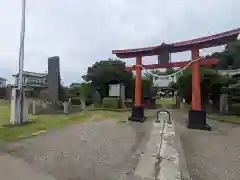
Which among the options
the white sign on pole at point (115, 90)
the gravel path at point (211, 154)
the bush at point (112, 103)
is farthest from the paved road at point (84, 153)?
the white sign on pole at point (115, 90)

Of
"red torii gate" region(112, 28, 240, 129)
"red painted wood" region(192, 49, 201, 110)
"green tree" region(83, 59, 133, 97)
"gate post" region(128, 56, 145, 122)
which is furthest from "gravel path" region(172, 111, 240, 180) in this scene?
"green tree" region(83, 59, 133, 97)

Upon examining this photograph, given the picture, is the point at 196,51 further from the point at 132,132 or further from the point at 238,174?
the point at 238,174

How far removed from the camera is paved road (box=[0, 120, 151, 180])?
13.3ft

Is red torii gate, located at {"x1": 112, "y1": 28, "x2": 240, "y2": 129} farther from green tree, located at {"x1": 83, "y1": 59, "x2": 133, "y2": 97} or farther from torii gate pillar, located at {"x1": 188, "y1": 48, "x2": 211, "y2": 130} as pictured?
green tree, located at {"x1": 83, "y1": 59, "x2": 133, "y2": 97}

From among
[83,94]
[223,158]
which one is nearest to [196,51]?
[223,158]

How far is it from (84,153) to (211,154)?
3.27m

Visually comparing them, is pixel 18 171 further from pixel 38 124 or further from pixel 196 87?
pixel 196 87

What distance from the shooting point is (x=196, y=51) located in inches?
359

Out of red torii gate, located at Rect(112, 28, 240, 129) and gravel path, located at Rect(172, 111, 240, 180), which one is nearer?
gravel path, located at Rect(172, 111, 240, 180)

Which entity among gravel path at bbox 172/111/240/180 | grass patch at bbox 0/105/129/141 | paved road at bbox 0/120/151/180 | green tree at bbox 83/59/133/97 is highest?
green tree at bbox 83/59/133/97

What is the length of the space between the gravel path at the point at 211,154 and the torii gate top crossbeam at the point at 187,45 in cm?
363

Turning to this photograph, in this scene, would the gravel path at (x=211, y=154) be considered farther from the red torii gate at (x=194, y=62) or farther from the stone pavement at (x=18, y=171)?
the stone pavement at (x=18, y=171)

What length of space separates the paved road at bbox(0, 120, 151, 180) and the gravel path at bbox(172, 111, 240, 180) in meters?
1.29

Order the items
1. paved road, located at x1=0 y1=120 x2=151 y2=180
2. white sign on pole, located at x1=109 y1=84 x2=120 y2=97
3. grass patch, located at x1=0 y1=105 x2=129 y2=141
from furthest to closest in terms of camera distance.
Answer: white sign on pole, located at x1=109 y1=84 x2=120 y2=97 < grass patch, located at x1=0 y1=105 x2=129 y2=141 < paved road, located at x1=0 y1=120 x2=151 y2=180
